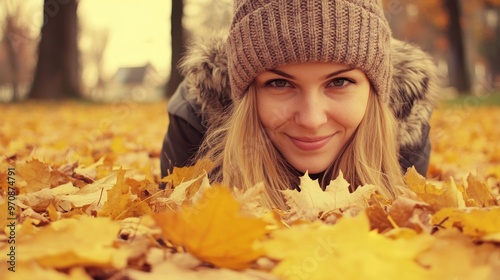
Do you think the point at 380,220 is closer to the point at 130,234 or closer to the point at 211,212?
the point at 211,212

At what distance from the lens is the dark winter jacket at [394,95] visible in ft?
7.86

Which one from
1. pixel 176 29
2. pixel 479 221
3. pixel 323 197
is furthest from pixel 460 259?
pixel 176 29

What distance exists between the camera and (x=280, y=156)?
7.06 ft

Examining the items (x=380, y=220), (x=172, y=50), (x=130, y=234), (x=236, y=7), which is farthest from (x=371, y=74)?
(x=172, y=50)

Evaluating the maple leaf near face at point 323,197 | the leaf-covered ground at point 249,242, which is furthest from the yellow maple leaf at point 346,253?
the maple leaf near face at point 323,197

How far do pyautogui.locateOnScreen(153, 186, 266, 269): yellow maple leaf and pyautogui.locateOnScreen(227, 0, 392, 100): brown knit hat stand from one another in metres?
1.04

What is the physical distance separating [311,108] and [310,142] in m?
0.18

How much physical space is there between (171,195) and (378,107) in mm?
992

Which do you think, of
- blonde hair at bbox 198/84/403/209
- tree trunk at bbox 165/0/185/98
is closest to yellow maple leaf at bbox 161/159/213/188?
blonde hair at bbox 198/84/403/209

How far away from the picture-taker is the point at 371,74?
2.03 m

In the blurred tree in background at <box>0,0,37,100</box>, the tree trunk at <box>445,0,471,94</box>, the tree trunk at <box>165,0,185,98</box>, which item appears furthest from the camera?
the blurred tree in background at <box>0,0,37,100</box>

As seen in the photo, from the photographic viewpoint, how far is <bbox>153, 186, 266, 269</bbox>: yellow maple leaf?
37.2 inches

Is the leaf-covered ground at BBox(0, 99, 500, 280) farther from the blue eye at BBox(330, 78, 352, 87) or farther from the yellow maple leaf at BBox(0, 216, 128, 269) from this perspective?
the blue eye at BBox(330, 78, 352, 87)

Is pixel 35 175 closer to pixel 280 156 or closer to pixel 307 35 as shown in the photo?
pixel 280 156
